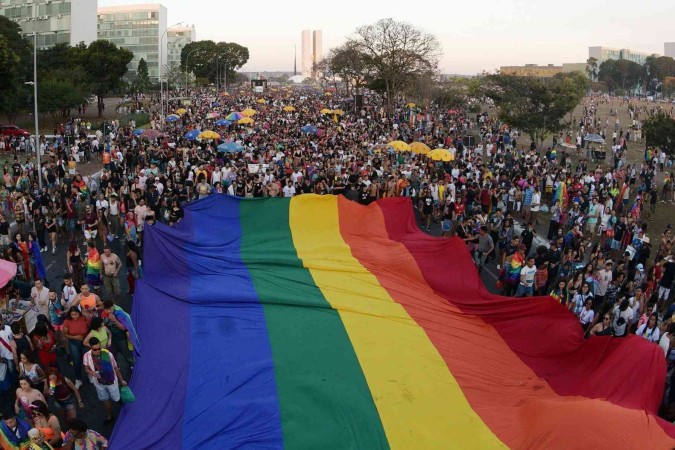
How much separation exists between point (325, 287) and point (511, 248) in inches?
190

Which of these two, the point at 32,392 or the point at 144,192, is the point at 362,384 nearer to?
the point at 32,392

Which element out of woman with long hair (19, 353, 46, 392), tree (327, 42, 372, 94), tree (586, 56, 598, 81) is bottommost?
woman with long hair (19, 353, 46, 392)

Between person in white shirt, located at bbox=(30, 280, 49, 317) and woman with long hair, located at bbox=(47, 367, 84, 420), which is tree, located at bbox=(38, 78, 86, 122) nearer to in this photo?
person in white shirt, located at bbox=(30, 280, 49, 317)

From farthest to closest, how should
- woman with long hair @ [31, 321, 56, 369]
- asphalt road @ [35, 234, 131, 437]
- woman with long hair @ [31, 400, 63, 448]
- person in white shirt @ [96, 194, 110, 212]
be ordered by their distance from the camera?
person in white shirt @ [96, 194, 110, 212]
woman with long hair @ [31, 321, 56, 369]
asphalt road @ [35, 234, 131, 437]
woman with long hair @ [31, 400, 63, 448]

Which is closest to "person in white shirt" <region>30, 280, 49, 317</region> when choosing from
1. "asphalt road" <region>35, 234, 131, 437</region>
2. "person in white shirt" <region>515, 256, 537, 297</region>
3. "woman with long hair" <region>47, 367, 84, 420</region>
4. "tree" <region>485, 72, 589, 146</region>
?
"asphalt road" <region>35, 234, 131, 437</region>

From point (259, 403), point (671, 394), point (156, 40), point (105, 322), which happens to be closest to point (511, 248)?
point (671, 394)

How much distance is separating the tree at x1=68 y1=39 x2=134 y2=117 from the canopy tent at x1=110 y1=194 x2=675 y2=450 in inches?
1801

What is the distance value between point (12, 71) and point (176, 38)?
127 m

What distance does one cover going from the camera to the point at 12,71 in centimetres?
3403

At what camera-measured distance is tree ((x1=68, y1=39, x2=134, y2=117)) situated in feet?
171

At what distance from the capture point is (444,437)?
654 centimetres

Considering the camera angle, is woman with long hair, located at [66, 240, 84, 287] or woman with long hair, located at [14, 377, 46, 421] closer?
woman with long hair, located at [14, 377, 46, 421]

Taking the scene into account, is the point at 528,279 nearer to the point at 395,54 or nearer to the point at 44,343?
the point at 44,343

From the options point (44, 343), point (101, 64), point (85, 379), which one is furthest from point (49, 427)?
point (101, 64)
